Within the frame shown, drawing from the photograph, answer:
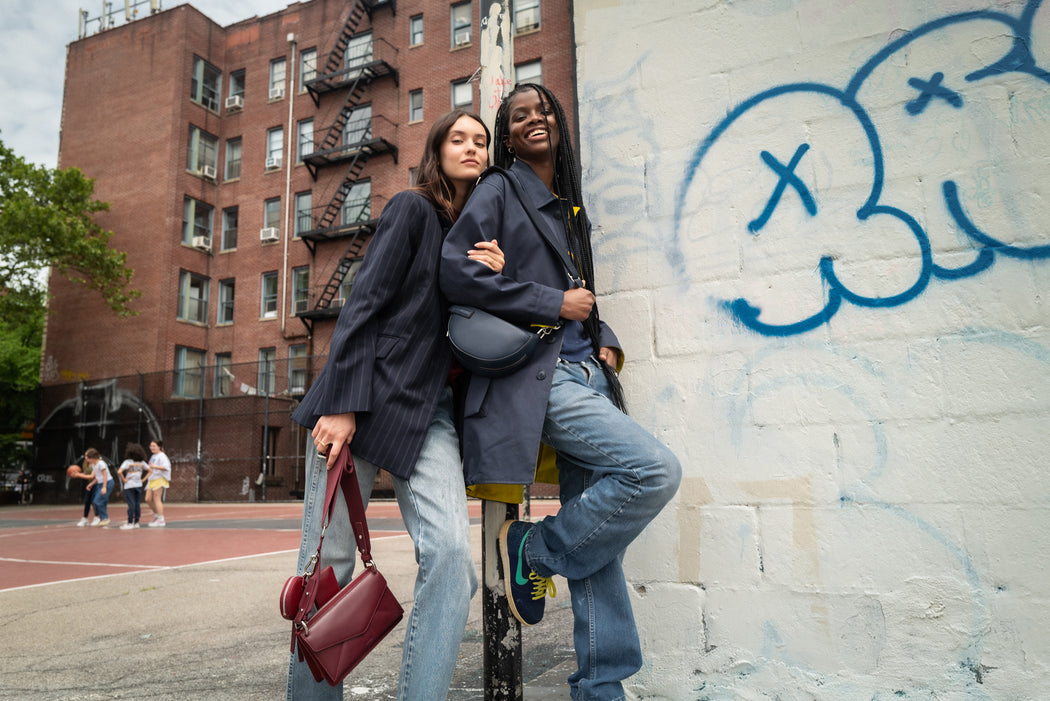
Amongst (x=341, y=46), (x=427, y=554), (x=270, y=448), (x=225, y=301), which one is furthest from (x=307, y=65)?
(x=427, y=554)

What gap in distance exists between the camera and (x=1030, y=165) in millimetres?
2484

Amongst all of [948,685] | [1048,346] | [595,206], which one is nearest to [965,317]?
[1048,346]

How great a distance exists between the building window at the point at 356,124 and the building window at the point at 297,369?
814cm

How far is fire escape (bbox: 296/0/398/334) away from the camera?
26.4 m

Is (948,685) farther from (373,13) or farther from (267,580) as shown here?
(373,13)

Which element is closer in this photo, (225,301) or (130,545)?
(130,545)

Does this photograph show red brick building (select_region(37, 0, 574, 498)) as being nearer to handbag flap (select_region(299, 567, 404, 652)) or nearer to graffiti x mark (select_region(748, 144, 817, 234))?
graffiti x mark (select_region(748, 144, 817, 234))

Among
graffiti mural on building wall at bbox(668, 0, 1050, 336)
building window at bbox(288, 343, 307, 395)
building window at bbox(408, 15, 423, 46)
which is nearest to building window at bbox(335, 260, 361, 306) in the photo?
building window at bbox(288, 343, 307, 395)

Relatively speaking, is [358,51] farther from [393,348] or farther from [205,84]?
[393,348]

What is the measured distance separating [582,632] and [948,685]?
1.25 meters

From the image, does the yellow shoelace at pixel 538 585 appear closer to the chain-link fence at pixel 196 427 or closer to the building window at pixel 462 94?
the chain-link fence at pixel 196 427

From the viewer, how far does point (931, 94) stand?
104 inches

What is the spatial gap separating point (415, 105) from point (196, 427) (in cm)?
1430

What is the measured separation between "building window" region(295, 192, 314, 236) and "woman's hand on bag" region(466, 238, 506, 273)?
27.1 metres
